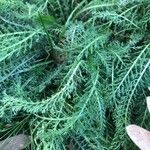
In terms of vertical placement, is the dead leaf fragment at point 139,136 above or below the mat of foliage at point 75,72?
below

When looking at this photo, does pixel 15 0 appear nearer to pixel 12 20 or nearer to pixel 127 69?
pixel 12 20

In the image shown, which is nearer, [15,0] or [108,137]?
→ [108,137]

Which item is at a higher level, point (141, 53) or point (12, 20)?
point (12, 20)

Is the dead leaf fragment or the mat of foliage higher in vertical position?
the mat of foliage

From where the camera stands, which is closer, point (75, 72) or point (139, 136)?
point (139, 136)

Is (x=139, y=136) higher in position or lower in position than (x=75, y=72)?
lower

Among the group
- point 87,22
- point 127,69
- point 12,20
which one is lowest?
point 127,69

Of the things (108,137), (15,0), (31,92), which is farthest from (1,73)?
(108,137)

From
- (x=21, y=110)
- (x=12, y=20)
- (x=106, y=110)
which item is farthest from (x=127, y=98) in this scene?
(x=12, y=20)
